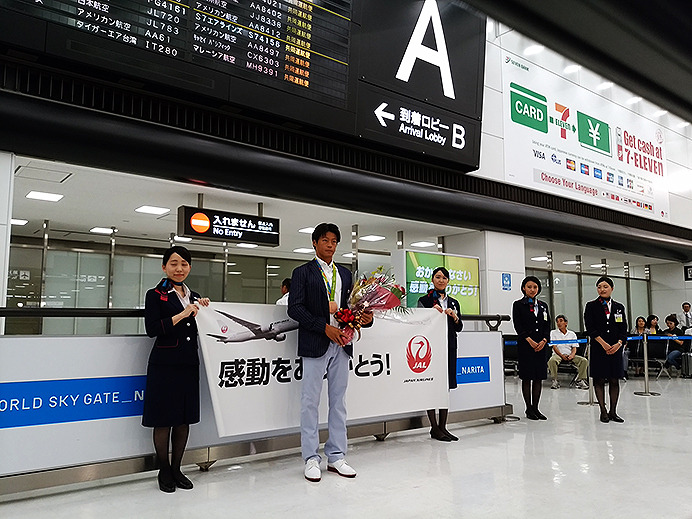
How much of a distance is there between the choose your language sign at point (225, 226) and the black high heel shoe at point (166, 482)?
3.44m

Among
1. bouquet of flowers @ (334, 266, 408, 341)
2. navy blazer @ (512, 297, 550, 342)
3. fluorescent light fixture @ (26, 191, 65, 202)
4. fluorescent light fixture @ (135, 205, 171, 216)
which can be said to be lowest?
navy blazer @ (512, 297, 550, 342)

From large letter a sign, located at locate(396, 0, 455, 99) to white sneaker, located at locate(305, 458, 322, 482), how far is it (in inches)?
198

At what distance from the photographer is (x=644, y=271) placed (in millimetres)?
16531

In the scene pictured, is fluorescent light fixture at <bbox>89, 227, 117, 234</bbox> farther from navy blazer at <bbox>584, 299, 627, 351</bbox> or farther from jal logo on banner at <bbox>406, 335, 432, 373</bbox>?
navy blazer at <bbox>584, 299, 627, 351</bbox>

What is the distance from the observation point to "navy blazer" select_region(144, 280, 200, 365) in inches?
150

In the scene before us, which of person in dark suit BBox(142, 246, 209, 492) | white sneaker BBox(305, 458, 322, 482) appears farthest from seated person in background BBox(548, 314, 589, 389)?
person in dark suit BBox(142, 246, 209, 492)

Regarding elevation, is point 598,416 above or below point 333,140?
below

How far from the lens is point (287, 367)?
4648 millimetres

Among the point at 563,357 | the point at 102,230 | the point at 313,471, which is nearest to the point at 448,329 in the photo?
the point at 313,471

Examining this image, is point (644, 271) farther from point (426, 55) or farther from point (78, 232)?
A: point (78, 232)

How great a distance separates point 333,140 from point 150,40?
8.28ft

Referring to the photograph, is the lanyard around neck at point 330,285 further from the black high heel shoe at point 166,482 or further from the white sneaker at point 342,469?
the black high heel shoe at point 166,482

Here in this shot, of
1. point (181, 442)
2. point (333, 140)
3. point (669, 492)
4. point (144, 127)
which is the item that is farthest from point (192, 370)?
point (333, 140)

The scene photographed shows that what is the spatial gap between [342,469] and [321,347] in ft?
2.96
